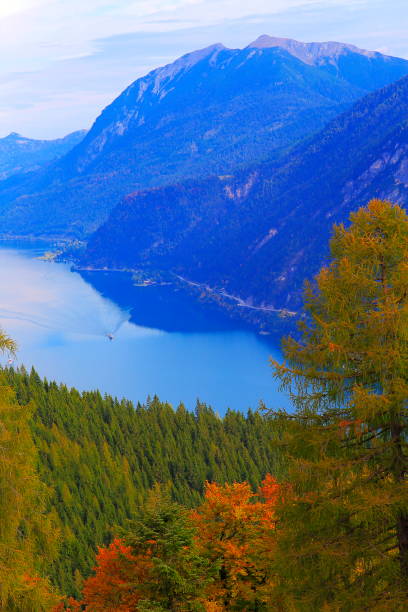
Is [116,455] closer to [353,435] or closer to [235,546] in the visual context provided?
[235,546]

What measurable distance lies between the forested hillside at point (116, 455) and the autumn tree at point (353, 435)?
2954 inches

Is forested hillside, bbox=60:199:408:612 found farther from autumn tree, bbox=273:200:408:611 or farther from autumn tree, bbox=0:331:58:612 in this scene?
autumn tree, bbox=0:331:58:612

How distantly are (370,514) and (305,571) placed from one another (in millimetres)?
2657

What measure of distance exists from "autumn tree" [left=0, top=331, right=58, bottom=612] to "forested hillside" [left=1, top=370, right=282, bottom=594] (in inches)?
2737

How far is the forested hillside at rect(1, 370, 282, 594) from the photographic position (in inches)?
3971

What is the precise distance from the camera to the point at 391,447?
16328 millimetres

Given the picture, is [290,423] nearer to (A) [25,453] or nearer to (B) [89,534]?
(A) [25,453]

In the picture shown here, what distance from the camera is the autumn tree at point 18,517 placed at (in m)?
18.7

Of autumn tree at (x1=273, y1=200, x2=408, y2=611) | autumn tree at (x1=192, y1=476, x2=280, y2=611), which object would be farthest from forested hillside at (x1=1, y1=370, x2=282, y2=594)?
autumn tree at (x1=273, y1=200, x2=408, y2=611)

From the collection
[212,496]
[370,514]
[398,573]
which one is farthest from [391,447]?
[212,496]

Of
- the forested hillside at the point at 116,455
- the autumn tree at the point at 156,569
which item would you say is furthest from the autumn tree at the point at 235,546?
the forested hillside at the point at 116,455

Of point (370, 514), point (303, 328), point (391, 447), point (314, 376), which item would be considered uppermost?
point (303, 328)

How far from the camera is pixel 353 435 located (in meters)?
16.4

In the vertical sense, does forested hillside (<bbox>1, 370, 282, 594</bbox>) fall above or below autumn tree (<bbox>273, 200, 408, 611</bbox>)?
above
